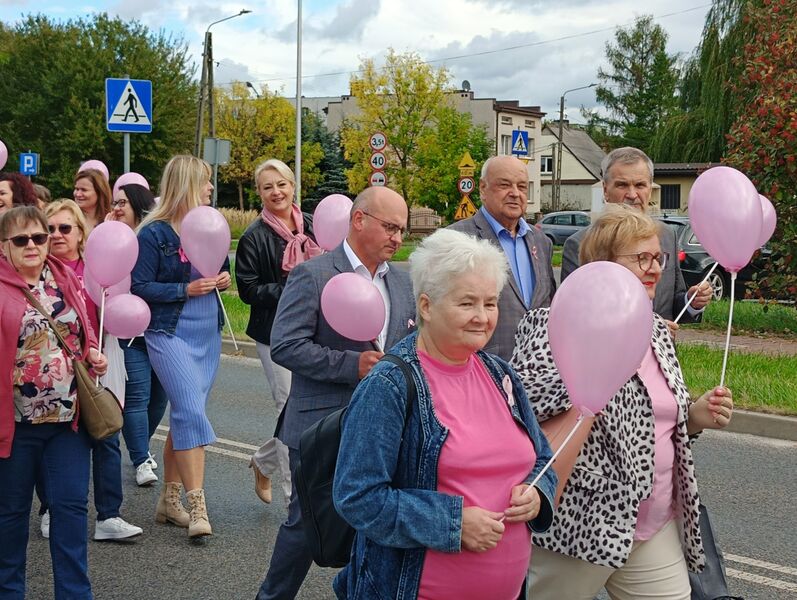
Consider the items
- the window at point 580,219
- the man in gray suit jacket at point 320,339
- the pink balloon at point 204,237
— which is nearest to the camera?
the man in gray suit jacket at point 320,339

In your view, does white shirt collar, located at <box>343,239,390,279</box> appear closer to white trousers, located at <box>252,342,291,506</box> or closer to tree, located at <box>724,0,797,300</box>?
white trousers, located at <box>252,342,291,506</box>

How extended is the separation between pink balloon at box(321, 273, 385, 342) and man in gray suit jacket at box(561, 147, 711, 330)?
4.30 feet

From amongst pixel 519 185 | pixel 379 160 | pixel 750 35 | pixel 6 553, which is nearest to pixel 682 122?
pixel 750 35

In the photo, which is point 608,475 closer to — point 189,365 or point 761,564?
point 761,564

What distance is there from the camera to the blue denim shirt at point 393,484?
2504 millimetres

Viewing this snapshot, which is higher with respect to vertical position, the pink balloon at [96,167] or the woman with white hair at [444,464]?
the pink balloon at [96,167]

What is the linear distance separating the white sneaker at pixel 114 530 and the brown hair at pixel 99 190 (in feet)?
7.49

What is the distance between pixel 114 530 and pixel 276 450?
38.9 inches

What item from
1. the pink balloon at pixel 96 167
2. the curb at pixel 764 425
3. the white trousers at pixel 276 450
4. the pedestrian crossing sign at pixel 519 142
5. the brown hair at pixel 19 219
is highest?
the pedestrian crossing sign at pixel 519 142

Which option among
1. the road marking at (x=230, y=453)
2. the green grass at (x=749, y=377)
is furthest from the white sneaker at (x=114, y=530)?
the green grass at (x=749, y=377)

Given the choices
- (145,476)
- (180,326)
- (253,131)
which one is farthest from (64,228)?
(253,131)

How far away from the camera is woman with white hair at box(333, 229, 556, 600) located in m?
2.53

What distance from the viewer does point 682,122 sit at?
34188 mm

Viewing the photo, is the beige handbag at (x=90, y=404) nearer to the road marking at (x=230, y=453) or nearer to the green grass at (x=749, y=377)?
the road marking at (x=230, y=453)
